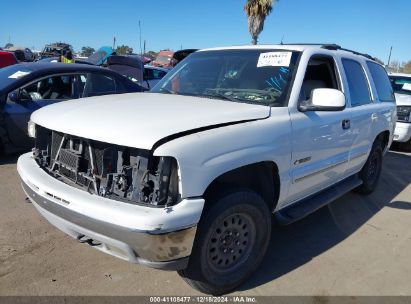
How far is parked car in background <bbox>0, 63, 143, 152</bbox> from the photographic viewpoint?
5848mm

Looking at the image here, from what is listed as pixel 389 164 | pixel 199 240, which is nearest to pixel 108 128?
pixel 199 240

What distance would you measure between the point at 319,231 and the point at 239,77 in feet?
6.32

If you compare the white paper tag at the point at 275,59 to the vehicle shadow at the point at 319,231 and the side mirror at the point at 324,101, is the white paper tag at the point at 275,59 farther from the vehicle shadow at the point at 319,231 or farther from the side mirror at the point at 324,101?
the vehicle shadow at the point at 319,231

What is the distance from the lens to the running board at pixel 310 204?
11.2 ft

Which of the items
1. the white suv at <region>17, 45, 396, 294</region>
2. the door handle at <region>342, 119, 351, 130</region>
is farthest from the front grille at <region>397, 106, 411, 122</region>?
the door handle at <region>342, 119, 351, 130</region>

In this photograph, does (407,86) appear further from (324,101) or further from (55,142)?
(55,142)

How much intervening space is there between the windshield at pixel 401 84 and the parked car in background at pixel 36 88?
7.18m

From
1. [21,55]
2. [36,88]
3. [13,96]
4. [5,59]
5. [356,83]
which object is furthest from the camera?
[21,55]

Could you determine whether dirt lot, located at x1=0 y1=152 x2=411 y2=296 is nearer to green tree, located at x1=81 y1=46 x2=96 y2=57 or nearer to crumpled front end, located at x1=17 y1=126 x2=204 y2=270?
crumpled front end, located at x1=17 y1=126 x2=204 y2=270

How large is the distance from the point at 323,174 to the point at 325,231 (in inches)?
30.7

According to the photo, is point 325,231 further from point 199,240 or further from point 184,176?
point 184,176

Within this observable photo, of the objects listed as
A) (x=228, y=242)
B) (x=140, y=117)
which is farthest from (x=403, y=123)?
(x=140, y=117)

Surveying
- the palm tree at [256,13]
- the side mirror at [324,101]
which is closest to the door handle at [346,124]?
the side mirror at [324,101]

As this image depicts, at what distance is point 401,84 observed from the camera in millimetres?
10711
